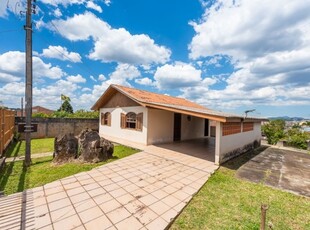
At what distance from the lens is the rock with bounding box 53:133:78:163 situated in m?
7.14

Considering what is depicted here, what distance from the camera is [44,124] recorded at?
14477 millimetres

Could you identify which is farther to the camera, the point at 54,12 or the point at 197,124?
the point at 197,124

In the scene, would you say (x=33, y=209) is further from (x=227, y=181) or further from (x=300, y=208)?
(x=300, y=208)

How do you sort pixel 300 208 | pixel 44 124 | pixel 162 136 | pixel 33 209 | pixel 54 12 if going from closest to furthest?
pixel 33 209, pixel 300 208, pixel 54 12, pixel 162 136, pixel 44 124

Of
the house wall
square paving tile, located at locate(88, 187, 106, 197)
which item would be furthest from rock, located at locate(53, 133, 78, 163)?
the house wall

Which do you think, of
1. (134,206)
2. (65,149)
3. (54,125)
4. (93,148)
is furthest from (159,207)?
(54,125)

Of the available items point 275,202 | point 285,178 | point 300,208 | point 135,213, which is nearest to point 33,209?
point 135,213

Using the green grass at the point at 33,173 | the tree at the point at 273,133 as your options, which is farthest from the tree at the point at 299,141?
the green grass at the point at 33,173

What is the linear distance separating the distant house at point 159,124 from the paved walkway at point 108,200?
2.83 meters

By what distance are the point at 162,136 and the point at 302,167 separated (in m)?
7.44

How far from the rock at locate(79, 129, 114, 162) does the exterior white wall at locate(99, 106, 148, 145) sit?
325 centimetres

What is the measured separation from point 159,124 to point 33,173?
7160 millimetres

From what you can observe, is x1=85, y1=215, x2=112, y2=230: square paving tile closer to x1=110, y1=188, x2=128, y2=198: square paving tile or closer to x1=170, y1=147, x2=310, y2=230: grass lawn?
x1=110, y1=188, x2=128, y2=198: square paving tile

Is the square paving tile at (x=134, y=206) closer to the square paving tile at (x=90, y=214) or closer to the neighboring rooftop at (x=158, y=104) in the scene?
the square paving tile at (x=90, y=214)
